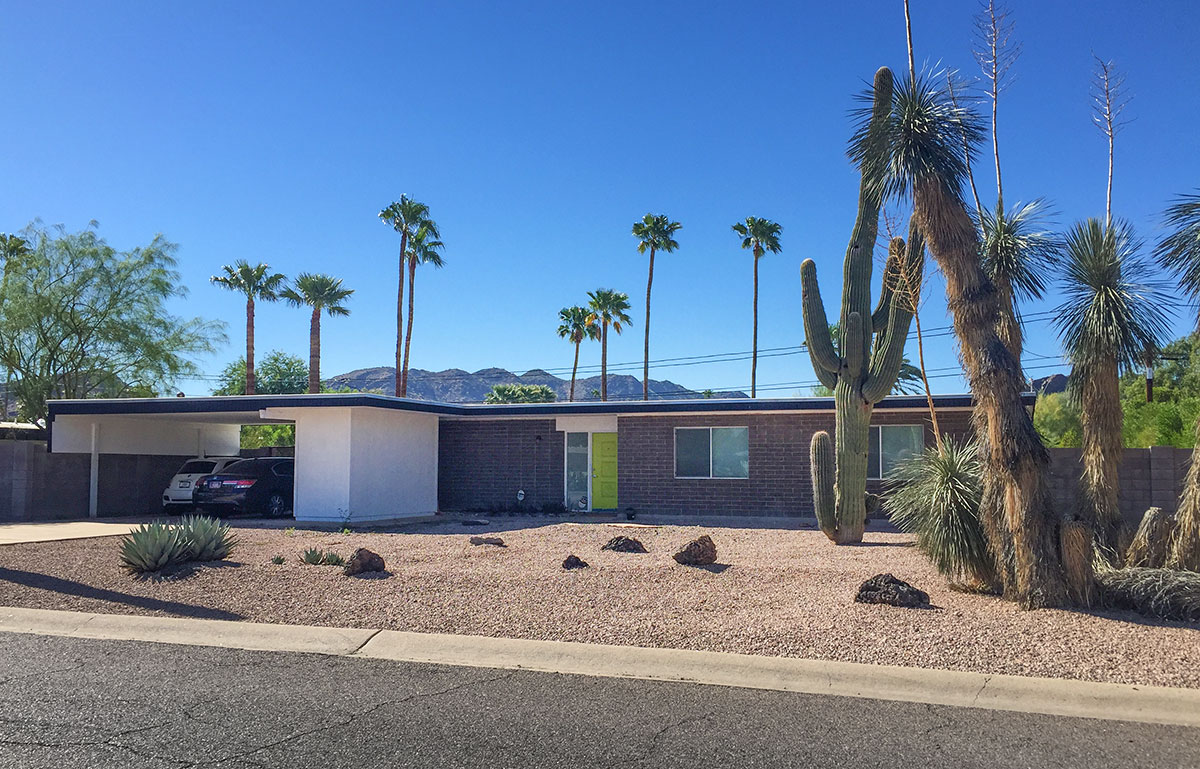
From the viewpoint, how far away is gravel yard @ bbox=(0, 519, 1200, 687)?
24.0 ft

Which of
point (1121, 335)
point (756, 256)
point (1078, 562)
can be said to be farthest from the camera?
point (756, 256)

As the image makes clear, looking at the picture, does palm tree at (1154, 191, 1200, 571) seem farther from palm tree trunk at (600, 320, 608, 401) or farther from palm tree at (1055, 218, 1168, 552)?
palm tree trunk at (600, 320, 608, 401)

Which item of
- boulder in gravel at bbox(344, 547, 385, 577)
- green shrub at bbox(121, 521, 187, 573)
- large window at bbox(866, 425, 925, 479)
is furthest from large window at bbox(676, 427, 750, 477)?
green shrub at bbox(121, 521, 187, 573)

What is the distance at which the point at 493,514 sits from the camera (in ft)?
72.2

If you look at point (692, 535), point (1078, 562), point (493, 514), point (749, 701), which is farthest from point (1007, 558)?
point (493, 514)

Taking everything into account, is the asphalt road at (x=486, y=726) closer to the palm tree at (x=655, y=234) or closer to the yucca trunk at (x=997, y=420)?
the yucca trunk at (x=997, y=420)

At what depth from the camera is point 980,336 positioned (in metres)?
9.13

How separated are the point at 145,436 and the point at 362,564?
16.0 metres

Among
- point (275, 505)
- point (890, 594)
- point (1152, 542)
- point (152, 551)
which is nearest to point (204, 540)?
point (152, 551)

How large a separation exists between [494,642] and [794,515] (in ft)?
43.9

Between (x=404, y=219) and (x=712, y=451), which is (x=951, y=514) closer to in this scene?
(x=712, y=451)

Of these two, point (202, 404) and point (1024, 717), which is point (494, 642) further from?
point (202, 404)

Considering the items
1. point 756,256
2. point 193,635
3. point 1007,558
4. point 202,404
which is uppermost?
point 756,256

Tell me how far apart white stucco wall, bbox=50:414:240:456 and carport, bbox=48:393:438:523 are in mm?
30
